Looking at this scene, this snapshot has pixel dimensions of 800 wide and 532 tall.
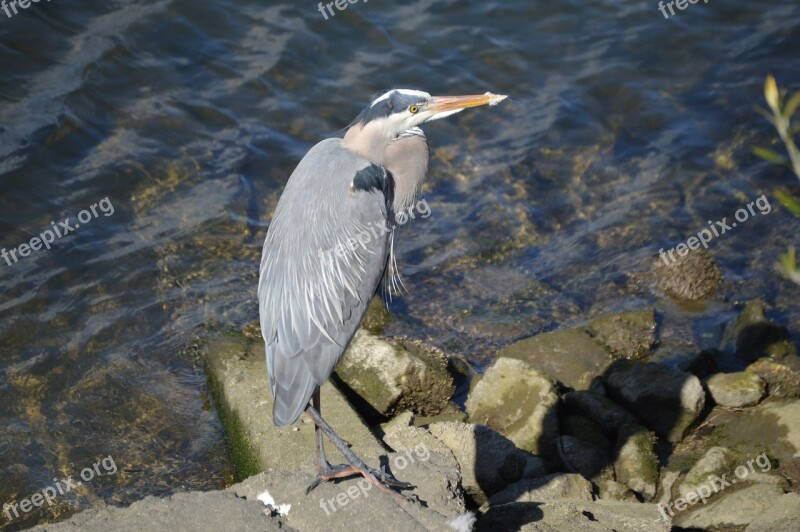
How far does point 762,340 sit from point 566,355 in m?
1.43

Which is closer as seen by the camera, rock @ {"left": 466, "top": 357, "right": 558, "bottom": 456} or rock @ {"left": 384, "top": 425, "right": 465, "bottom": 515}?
rock @ {"left": 384, "top": 425, "right": 465, "bottom": 515}

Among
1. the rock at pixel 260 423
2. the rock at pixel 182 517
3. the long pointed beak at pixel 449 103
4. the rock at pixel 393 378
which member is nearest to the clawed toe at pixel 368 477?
the rock at pixel 260 423

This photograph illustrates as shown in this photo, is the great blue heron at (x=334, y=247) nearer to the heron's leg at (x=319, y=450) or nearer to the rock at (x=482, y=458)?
the heron's leg at (x=319, y=450)

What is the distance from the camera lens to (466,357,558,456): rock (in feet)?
16.9

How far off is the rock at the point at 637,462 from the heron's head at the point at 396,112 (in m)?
2.05

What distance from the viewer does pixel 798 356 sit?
6.15m

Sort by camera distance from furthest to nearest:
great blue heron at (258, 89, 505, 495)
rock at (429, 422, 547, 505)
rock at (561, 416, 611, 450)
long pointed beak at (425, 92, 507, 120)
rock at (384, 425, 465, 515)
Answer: rock at (561, 416, 611, 450) → long pointed beak at (425, 92, 507, 120) → rock at (429, 422, 547, 505) → great blue heron at (258, 89, 505, 495) → rock at (384, 425, 465, 515)

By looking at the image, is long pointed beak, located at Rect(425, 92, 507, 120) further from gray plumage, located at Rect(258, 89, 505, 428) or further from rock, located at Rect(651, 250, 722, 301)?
rock, located at Rect(651, 250, 722, 301)

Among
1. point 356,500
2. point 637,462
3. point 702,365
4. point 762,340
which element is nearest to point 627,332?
point 702,365

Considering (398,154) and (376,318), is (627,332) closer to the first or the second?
(376,318)

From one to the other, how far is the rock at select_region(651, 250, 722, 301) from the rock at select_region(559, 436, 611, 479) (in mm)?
2502

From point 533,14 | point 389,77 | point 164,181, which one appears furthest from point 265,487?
point 533,14

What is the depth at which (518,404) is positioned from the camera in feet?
17.4

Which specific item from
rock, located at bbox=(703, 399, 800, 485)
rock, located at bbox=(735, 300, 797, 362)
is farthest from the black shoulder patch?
rock, located at bbox=(735, 300, 797, 362)
